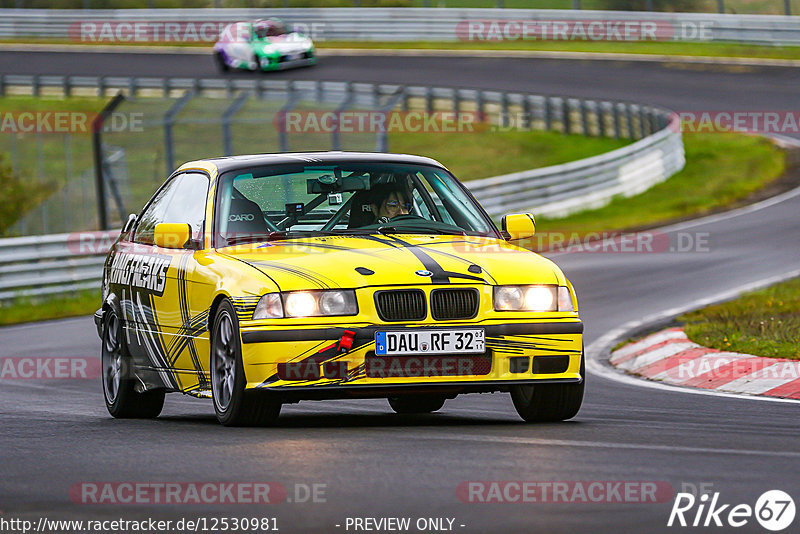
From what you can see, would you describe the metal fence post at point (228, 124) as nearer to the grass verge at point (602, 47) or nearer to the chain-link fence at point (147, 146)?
the chain-link fence at point (147, 146)

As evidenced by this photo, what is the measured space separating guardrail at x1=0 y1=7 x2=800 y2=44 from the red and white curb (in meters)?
33.4

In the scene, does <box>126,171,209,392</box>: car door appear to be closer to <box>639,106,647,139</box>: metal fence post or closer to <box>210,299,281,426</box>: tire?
<box>210,299,281,426</box>: tire

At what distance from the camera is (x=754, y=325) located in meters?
12.5

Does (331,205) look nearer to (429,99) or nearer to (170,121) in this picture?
(170,121)

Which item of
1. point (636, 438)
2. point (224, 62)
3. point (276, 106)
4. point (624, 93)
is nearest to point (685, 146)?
point (624, 93)

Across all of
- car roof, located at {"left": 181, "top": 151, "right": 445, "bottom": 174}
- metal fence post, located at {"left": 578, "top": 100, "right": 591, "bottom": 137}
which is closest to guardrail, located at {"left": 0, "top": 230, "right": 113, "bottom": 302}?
car roof, located at {"left": 181, "top": 151, "right": 445, "bottom": 174}

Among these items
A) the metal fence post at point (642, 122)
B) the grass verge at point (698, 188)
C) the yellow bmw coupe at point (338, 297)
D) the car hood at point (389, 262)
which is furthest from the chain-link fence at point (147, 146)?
the car hood at point (389, 262)

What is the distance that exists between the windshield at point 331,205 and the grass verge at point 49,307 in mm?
11012

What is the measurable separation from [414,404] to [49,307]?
11.8 metres

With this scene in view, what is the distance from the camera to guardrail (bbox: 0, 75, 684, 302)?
20.8 m

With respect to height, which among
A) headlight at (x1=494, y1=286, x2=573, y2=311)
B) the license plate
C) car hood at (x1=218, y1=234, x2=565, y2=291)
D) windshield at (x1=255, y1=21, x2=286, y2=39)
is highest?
car hood at (x1=218, y1=234, x2=565, y2=291)

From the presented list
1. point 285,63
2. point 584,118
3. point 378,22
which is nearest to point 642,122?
point 584,118

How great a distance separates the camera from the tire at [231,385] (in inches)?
305

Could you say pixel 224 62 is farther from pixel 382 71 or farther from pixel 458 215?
pixel 458 215
